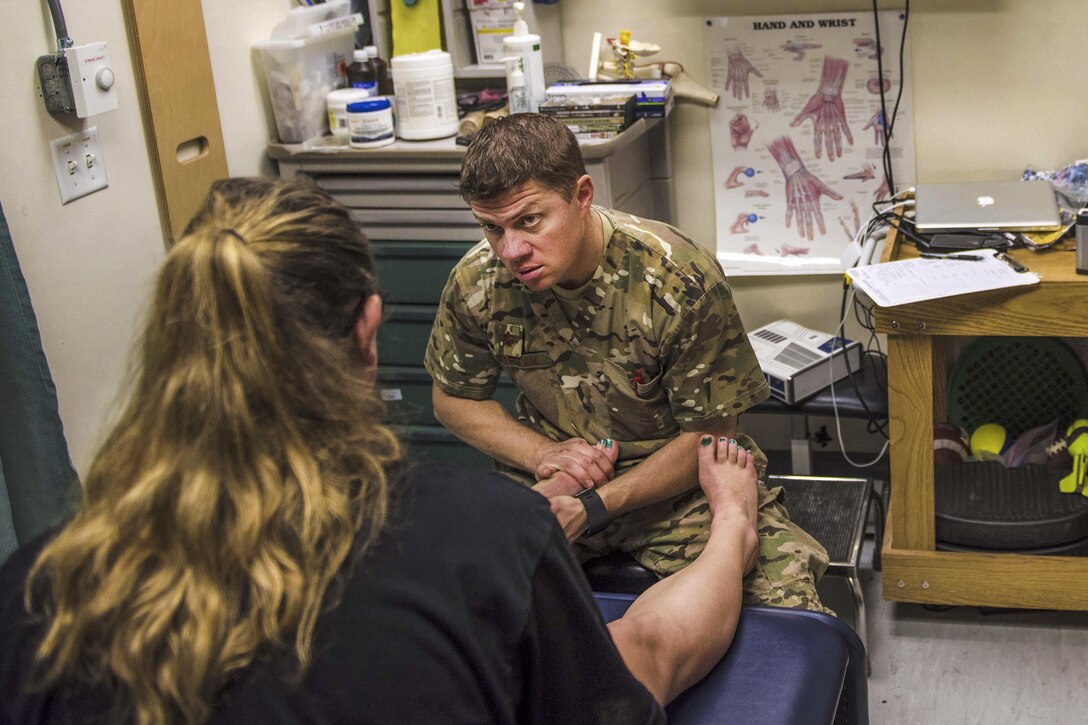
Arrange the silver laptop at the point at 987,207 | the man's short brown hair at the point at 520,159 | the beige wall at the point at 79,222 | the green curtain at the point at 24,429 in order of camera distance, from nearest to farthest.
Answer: the man's short brown hair at the point at 520,159
the green curtain at the point at 24,429
the beige wall at the point at 79,222
the silver laptop at the point at 987,207

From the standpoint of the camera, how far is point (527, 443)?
1840 mm

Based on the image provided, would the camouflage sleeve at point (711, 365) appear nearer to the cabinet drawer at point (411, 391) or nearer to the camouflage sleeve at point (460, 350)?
the camouflage sleeve at point (460, 350)

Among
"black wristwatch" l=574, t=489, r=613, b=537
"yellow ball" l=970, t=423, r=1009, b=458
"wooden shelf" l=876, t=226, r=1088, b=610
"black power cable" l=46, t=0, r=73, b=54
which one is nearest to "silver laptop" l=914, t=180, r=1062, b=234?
"wooden shelf" l=876, t=226, r=1088, b=610

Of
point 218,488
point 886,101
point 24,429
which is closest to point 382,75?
point 886,101

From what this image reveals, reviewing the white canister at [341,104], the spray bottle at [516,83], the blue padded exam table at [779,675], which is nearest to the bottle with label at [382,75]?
the white canister at [341,104]

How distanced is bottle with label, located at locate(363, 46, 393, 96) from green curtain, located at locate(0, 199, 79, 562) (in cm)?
112

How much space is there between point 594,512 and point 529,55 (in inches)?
46.2

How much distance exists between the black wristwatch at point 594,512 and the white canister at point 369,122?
107 centimetres

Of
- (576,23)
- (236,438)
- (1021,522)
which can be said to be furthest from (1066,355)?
(236,438)

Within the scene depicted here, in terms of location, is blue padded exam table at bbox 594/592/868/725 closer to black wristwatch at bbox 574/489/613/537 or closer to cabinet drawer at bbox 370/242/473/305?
black wristwatch at bbox 574/489/613/537

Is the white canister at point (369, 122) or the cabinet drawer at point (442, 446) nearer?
the white canister at point (369, 122)

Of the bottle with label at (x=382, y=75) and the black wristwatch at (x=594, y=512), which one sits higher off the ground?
the bottle with label at (x=382, y=75)

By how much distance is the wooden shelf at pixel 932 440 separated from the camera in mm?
1946

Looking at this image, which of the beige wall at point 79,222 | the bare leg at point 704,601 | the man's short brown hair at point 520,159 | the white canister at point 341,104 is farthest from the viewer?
the white canister at point 341,104
